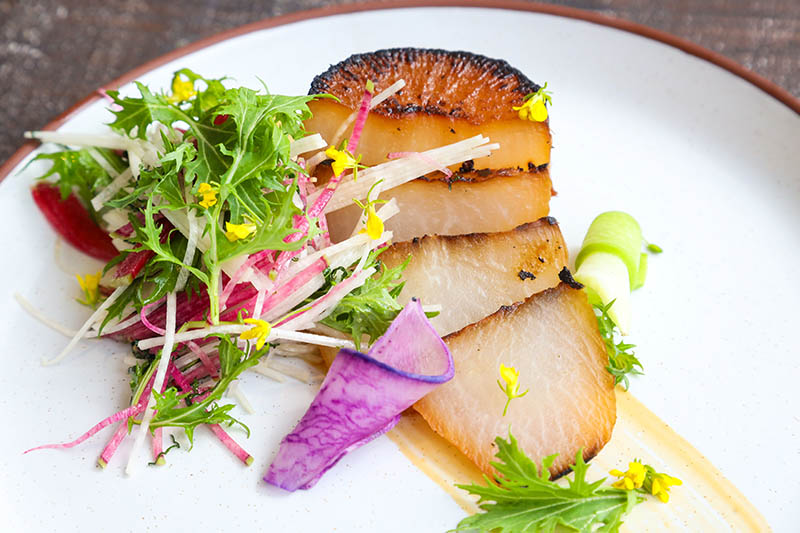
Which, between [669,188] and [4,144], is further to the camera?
[4,144]

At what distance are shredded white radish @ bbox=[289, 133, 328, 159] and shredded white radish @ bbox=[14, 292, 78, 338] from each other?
1.16 meters

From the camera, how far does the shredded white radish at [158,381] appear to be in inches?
104

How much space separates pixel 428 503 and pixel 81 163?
7.16 feet

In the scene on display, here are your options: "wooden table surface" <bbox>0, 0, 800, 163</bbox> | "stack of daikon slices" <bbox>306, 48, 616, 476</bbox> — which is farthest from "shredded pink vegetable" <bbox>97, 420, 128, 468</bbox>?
"wooden table surface" <bbox>0, 0, 800, 163</bbox>

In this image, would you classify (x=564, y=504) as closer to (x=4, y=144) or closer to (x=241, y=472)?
(x=241, y=472)

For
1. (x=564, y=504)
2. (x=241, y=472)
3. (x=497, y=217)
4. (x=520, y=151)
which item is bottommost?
(x=241, y=472)

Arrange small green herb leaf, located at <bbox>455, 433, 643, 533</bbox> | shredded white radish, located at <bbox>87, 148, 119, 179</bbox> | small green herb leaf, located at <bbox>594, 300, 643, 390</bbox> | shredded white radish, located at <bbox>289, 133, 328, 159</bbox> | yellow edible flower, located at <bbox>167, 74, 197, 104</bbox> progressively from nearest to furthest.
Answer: small green herb leaf, located at <bbox>455, 433, 643, 533</bbox>
small green herb leaf, located at <bbox>594, 300, 643, 390</bbox>
shredded white radish, located at <bbox>289, 133, 328, 159</bbox>
shredded white radish, located at <bbox>87, 148, 119, 179</bbox>
yellow edible flower, located at <bbox>167, 74, 197, 104</bbox>

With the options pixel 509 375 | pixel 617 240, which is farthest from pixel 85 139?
pixel 617 240

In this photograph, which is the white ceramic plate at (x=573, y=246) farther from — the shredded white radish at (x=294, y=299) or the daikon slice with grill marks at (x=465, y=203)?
the daikon slice with grill marks at (x=465, y=203)

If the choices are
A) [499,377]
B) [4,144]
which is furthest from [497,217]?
[4,144]

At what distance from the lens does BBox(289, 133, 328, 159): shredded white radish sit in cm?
293

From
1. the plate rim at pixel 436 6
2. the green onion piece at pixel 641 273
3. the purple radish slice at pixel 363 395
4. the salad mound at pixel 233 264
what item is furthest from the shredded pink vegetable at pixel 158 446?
the green onion piece at pixel 641 273

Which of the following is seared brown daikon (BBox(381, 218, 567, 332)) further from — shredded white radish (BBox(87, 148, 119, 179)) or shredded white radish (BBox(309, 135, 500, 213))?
shredded white radish (BBox(87, 148, 119, 179))

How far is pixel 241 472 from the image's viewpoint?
2637 millimetres
